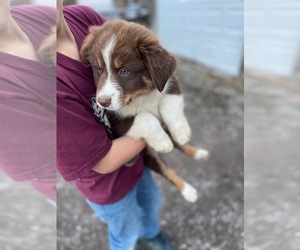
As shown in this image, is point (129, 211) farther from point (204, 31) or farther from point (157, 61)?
point (204, 31)

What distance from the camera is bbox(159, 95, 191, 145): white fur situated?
110 cm

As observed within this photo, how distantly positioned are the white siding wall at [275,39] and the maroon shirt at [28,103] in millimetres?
1284

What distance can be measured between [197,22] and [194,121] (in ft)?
2.49

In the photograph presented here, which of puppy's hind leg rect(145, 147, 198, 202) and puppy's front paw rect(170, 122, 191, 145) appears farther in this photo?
puppy's hind leg rect(145, 147, 198, 202)

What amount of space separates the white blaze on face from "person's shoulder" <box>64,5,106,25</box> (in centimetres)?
14

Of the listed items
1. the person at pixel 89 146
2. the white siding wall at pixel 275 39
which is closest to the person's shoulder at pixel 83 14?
the person at pixel 89 146

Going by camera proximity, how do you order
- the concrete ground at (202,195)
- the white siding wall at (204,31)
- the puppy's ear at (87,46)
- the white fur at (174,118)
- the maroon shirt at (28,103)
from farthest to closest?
1. the white siding wall at (204,31)
2. the concrete ground at (202,195)
3. the white fur at (174,118)
4. the puppy's ear at (87,46)
5. the maroon shirt at (28,103)

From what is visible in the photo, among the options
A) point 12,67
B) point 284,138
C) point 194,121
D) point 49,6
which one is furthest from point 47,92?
point 284,138

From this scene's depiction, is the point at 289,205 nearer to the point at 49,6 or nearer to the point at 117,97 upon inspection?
the point at 117,97

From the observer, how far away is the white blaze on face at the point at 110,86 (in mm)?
933

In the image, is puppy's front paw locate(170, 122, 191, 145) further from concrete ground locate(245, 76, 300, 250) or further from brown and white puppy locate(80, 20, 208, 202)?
concrete ground locate(245, 76, 300, 250)

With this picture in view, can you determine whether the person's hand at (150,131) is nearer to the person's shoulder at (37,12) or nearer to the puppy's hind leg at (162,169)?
the puppy's hind leg at (162,169)

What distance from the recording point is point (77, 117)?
2.93 ft

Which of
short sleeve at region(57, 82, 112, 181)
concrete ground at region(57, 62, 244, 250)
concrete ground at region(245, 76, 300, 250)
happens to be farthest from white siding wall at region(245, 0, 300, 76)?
short sleeve at region(57, 82, 112, 181)
